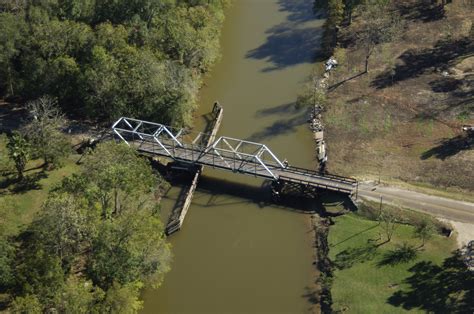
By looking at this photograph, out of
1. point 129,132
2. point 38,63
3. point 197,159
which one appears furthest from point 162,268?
point 38,63

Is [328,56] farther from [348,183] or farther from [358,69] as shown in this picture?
[348,183]

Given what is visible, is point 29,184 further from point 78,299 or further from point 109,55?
point 78,299

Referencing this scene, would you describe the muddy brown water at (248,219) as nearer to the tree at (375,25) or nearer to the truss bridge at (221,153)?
the truss bridge at (221,153)

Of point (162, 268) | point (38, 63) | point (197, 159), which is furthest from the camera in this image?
point (38, 63)

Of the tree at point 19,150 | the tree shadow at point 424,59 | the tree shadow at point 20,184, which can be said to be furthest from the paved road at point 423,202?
the tree at point 19,150

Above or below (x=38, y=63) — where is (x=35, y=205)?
below

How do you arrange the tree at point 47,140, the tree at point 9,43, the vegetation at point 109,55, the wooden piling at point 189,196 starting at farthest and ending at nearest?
the tree at point 9,43 < the vegetation at point 109,55 < the tree at point 47,140 < the wooden piling at point 189,196

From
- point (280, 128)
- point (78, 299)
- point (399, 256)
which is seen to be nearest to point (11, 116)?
point (280, 128)
